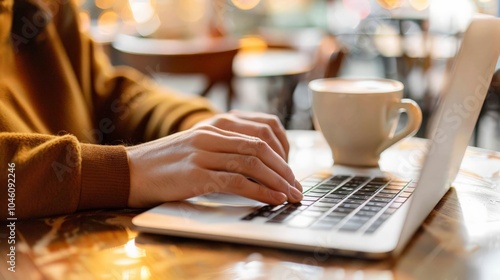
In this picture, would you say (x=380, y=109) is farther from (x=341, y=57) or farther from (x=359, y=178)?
(x=341, y=57)

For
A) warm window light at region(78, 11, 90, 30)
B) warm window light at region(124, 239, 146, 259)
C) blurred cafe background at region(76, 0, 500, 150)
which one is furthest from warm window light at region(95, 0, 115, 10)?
warm window light at region(124, 239, 146, 259)

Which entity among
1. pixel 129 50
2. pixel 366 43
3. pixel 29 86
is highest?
pixel 29 86

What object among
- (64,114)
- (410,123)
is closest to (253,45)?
(64,114)

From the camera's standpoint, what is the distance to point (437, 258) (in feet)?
1.62

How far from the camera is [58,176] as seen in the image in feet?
2.00

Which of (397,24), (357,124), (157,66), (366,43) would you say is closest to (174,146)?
(357,124)

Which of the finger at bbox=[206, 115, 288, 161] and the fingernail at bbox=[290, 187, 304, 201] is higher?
the finger at bbox=[206, 115, 288, 161]

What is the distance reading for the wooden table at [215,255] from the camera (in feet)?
1.53

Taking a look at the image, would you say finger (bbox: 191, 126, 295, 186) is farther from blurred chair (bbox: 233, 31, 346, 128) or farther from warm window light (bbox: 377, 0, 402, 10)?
warm window light (bbox: 377, 0, 402, 10)

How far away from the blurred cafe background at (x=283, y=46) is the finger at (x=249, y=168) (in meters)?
0.36

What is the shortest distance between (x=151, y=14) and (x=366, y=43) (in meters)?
1.71

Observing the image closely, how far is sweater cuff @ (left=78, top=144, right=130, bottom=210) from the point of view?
0.63 meters

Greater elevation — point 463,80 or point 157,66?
point 463,80

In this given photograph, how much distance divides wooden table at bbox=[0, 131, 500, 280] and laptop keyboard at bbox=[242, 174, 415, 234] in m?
0.04
